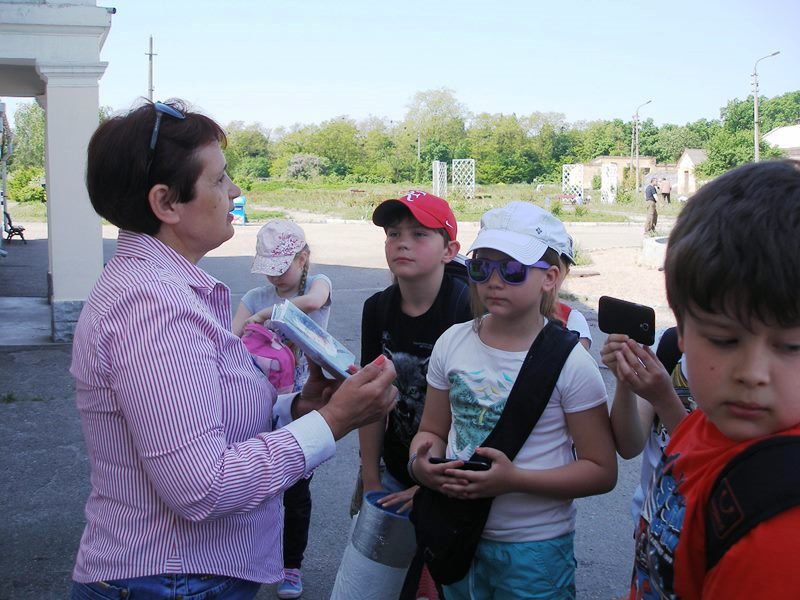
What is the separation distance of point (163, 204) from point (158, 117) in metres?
0.21

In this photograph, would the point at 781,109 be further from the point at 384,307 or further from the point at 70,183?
the point at 384,307

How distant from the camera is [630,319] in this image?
79.0 inches

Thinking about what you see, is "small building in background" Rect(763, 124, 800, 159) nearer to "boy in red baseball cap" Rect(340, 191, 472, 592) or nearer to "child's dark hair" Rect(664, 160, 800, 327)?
"boy in red baseball cap" Rect(340, 191, 472, 592)

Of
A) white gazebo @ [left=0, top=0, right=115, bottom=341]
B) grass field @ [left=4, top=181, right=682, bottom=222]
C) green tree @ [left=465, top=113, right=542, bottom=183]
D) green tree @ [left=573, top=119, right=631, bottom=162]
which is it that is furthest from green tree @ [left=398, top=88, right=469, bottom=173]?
white gazebo @ [left=0, top=0, right=115, bottom=341]

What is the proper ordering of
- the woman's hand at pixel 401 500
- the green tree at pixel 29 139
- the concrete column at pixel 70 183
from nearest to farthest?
the woman's hand at pixel 401 500 < the concrete column at pixel 70 183 < the green tree at pixel 29 139

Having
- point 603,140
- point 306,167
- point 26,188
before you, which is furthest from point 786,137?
point 26,188

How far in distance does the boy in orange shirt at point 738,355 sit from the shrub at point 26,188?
4659 cm

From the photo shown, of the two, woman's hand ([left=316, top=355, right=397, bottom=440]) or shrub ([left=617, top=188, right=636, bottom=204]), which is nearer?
woman's hand ([left=316, top=355, right=397, bottom=440])

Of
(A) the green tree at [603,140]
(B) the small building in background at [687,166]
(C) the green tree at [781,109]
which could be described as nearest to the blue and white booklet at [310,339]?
(B) the small building in background at [687,166]

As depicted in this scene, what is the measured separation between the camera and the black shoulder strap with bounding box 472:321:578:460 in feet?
7.30

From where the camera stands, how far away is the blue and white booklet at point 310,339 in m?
1.96

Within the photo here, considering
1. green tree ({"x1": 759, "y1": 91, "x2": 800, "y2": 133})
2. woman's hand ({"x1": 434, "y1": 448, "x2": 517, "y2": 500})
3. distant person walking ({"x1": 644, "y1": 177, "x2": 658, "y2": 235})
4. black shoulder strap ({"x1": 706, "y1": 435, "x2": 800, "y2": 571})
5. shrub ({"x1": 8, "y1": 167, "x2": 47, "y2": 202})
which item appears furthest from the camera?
green tree ({"x1": 759, "y1": 91, "x2": 800, "y2": 133})

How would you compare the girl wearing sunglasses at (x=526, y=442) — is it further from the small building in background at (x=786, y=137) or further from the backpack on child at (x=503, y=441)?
the small building in background at (x=786, y=137)

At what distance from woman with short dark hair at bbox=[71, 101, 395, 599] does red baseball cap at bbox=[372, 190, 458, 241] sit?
3.24 ft
